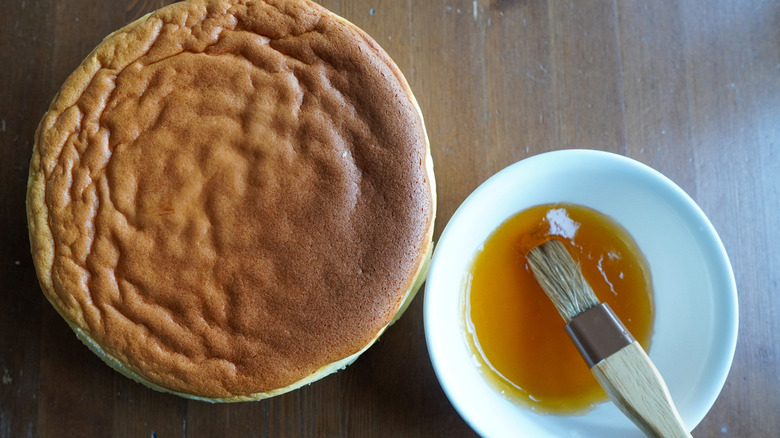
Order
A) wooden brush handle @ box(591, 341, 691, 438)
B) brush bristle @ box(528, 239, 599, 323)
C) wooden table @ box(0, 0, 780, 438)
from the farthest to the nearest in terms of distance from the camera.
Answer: wooden table @ box(0, 0, 780, 438) < brush bristle @ box(528, 239, 599, 323) < wooden brush handle @ box(591, 341, 691, 438)

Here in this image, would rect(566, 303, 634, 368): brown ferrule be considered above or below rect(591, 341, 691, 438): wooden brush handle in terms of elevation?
above

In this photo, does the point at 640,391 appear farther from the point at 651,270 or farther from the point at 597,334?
the point at 651,270

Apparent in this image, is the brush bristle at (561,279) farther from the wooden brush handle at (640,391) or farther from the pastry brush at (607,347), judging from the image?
the wooden brush handle at (640,391)

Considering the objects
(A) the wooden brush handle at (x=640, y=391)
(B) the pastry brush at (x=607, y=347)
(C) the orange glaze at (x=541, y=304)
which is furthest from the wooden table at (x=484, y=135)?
(A) the wooden brush handle at (x=640, y=391)

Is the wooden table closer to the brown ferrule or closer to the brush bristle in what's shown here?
the brush bristle

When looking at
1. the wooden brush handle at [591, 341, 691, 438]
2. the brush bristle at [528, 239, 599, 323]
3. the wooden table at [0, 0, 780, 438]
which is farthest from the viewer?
the wooden table at [0, 0, 780, 438]

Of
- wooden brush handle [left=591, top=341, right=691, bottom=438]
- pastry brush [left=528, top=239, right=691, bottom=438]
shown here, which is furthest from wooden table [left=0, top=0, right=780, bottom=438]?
wooden brush handle [left=591, top=341, right=691, bottom=438]
